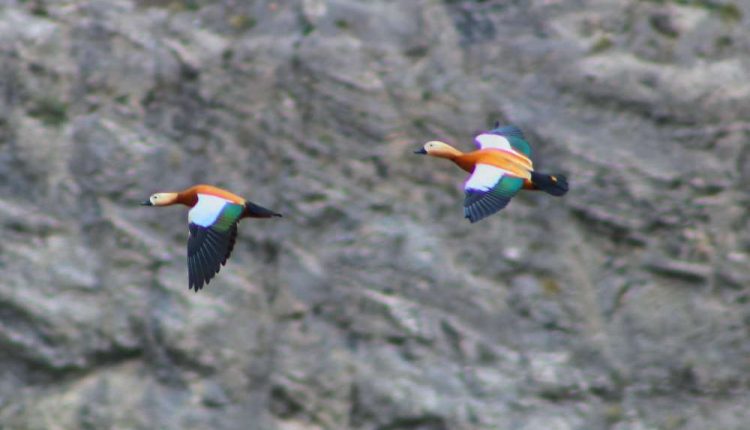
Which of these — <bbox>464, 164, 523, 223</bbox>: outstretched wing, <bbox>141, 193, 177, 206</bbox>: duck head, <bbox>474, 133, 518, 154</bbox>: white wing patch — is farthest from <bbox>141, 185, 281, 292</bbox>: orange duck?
<bbox>474, 133, 518, 154</bbox>: white wing patch

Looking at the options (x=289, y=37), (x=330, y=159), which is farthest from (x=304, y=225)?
(x=289, y=37)

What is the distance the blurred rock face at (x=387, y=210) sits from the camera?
9125mm

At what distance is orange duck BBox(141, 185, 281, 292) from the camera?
246 inches

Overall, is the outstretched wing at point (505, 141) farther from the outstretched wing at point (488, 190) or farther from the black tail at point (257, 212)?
the black tail at point (257, 212)

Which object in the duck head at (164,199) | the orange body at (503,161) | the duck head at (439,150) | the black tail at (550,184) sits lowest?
the duck head at (164,199)

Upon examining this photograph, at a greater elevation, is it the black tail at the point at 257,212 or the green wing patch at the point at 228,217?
the black tail at the point at 257,212

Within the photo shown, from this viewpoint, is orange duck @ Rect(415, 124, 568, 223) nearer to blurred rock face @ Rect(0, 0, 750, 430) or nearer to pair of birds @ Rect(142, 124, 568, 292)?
pair of birds @ Rect(142, 124, 568, 292)

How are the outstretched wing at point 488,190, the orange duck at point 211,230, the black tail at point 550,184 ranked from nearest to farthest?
the outstretched wing at point 488,190, the orange duck at point 211,230, the black tail at point 550,184

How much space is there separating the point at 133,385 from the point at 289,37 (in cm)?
226

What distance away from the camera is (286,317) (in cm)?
954

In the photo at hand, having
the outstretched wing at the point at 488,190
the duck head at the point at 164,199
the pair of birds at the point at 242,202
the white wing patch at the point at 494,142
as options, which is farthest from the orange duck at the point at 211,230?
the white wing patch at the point at 494,142

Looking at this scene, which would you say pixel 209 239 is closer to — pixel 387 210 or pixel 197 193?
pixel 197 193

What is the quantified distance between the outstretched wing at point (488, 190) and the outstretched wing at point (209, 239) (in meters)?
0.92

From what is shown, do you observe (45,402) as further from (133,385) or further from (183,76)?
(183,76)
